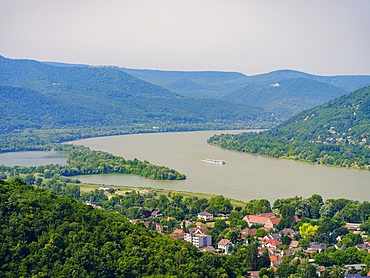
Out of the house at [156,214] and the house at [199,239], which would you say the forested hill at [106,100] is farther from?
the house at [199,239]

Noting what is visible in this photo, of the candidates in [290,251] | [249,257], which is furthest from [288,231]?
[249,257]

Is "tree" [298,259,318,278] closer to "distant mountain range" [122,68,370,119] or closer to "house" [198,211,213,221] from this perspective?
"house" [198,211,213,221]

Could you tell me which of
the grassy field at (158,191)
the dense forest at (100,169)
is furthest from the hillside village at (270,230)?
the dense forest at (100,169)

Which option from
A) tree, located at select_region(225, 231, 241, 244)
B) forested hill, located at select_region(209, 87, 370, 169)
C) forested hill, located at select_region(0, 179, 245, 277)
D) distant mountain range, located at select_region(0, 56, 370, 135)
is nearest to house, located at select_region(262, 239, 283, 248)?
tree, located at select_region(225, 231, 241, 244)

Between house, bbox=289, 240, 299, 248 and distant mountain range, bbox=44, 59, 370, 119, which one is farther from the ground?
distant mountain range, bbox=44, 59, 370, 119

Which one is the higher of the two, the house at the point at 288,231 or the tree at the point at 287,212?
the tree at the point at 287,212

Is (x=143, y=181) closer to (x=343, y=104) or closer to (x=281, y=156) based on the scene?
(x=281, y=156)

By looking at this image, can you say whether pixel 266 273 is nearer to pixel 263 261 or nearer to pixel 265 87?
pixel 263 261
